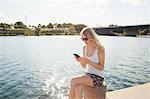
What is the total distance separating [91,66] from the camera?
2.84 m

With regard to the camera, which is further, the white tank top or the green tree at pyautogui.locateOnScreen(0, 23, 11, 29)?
the green tree at pyautogui.locateOnScreen(0, 23, 11, 29)

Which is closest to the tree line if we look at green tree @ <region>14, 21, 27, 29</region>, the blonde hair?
green tree @ <region>14, 21, 27, 29</region>

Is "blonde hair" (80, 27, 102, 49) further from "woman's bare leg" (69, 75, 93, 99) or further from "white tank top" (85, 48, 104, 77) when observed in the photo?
"woman's bare leg" (69, 75, 93, 99)

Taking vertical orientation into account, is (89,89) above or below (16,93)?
above

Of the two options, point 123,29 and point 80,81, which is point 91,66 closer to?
point 80,81

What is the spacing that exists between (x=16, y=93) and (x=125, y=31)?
4200 centimetres

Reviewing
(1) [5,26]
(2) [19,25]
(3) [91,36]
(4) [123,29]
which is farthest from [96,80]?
(2) [19,25]

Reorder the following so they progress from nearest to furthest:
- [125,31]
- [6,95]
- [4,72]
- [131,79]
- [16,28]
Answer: [6,95] < [131,79] < [4,72] < [125,31] < [16,28]

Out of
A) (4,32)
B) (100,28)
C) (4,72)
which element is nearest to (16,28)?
(4,32)

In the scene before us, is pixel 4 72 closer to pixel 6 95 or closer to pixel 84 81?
pixel 6 95

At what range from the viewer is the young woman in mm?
2830

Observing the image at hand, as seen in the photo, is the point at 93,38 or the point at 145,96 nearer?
the point at 93,38

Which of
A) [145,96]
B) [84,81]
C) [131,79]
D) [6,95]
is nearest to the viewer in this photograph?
[84,81]

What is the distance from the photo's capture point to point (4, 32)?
164 ft
